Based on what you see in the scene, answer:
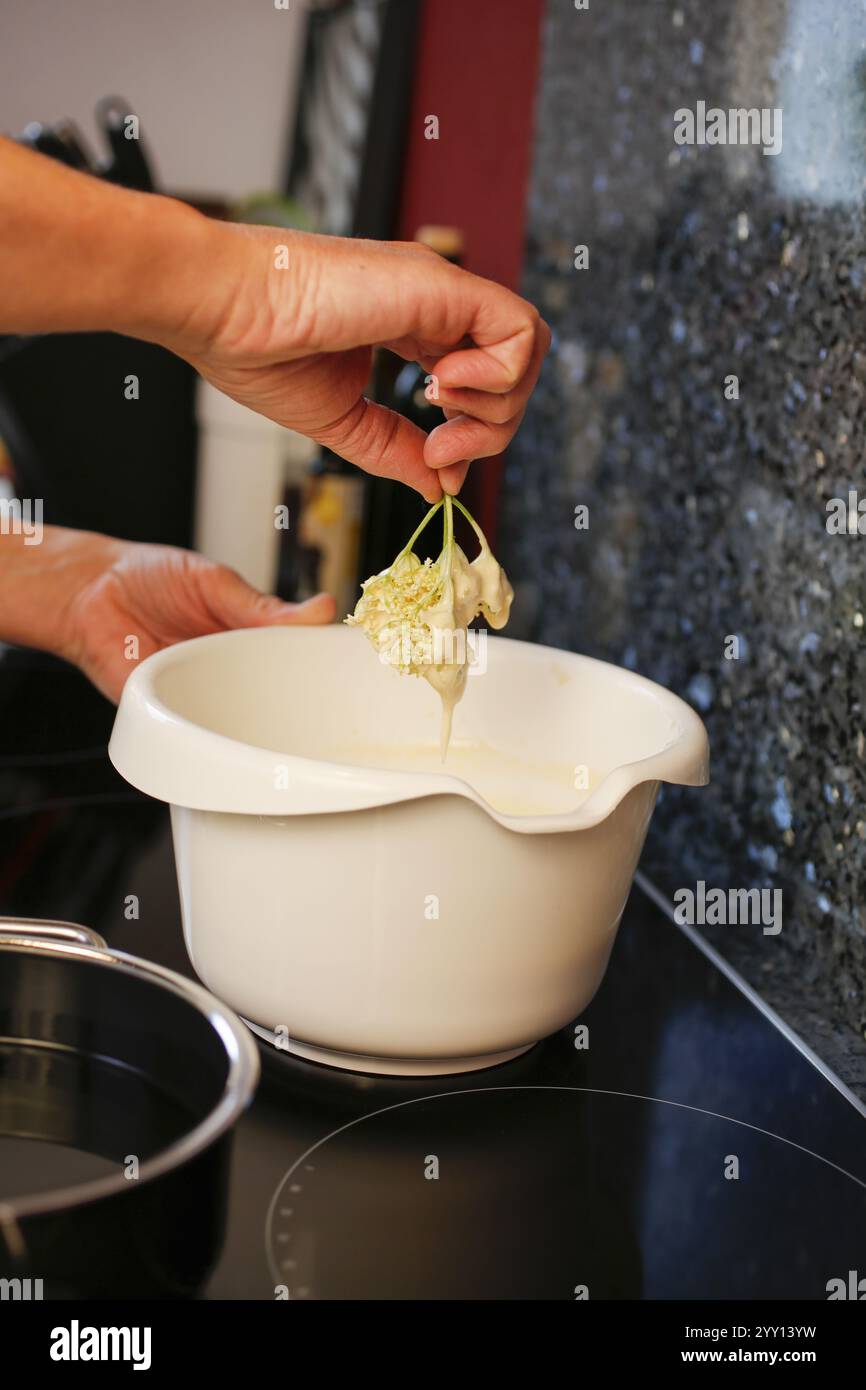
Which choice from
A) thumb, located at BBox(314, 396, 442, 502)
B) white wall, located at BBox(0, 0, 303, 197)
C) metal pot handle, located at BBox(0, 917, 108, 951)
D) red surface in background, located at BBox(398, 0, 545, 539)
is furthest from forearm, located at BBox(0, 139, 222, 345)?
white wall, located at BBox(0, 0, 303, 197)

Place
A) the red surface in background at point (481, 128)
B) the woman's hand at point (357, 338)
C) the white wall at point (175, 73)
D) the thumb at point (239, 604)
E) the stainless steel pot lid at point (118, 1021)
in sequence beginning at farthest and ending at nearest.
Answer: the white wall at point (175, 73)
the red surface in background at point (481, 128)
the thumb at point (239, 604)
the woman's hand at point (357, 338)
the stainless steel pot lid at point (118, 1021)

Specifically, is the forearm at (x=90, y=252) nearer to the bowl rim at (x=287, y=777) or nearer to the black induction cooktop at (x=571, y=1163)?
the bowl rim at (x=287, y=777)

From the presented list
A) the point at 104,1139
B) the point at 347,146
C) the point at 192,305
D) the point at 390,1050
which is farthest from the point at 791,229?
the point at 347,146

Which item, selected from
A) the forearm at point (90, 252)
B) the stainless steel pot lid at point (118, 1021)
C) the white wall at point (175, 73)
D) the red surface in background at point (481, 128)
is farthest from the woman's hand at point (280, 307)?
the white wall at point (175, 73)

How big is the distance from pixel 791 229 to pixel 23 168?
524 mm

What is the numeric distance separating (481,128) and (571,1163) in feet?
6.49

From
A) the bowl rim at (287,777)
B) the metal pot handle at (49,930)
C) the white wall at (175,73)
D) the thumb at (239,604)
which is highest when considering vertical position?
the white wall at (175,73)

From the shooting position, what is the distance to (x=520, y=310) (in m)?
0.68

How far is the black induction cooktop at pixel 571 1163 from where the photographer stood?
0.54m

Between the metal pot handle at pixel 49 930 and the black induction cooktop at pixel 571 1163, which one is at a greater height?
the metal pot handle at pixel 49 930

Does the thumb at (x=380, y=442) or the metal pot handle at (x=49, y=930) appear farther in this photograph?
the thumb at (x=380, y=442)

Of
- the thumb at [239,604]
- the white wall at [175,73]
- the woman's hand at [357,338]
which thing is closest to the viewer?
the woman's hand at [357,338]

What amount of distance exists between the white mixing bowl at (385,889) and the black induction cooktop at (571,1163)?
0.13 ft

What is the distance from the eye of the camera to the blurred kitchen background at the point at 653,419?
810 mm
